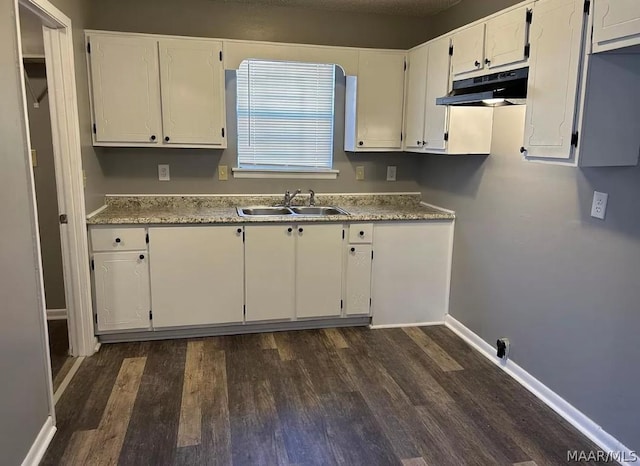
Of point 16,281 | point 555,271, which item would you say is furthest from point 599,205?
point 16,281

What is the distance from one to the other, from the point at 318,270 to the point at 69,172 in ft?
5.69

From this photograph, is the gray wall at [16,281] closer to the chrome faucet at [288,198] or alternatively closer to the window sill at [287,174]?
the window sill at [287,174]

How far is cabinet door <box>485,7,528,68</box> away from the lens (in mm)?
2385

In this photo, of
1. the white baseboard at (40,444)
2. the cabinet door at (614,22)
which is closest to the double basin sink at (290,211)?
the white baseboard at (40,444)

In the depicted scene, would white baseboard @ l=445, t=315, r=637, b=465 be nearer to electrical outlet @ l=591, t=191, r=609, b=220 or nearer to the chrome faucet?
electrical outlet @ l=591, t=191, r=609, b=220

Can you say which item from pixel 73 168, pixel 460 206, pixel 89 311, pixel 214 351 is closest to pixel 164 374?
pixel 214 351

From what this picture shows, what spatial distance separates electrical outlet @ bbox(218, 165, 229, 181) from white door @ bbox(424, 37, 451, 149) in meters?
1.56

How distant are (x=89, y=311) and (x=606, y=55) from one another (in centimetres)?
317

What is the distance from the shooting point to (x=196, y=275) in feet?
10.7

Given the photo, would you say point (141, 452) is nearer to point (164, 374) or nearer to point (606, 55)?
point (164, 374)

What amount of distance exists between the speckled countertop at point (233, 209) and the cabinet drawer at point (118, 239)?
6cm

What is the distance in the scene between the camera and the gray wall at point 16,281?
1.80 m

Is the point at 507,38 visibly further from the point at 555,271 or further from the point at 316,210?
the point at 316,210

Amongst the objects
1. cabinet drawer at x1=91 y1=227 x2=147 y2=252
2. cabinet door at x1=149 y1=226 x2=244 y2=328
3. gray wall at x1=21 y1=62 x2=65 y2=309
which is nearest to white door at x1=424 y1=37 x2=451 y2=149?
cabinet door at x1=149 y1=226 x2=244 y2=328
